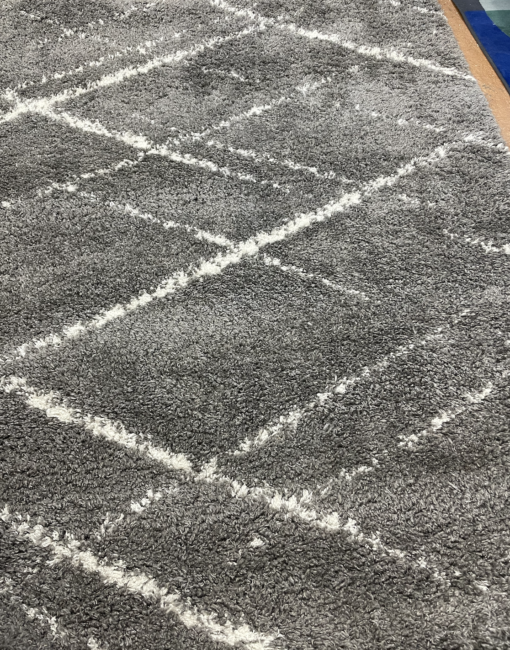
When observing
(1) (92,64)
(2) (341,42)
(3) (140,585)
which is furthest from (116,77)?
(3) (140,585)

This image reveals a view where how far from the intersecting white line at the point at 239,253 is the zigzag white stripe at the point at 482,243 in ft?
0.55

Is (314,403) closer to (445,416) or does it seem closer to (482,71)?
(445,416)

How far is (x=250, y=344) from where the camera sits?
39.4 inches

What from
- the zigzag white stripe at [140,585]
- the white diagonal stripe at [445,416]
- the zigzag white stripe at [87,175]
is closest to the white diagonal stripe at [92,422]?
the zigzag white stripe at [140,585]

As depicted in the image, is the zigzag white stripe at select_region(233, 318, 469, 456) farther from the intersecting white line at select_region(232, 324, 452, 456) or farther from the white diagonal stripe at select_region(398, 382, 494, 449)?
the white diagonal stripe at select_region(398, 382, 494, 449)

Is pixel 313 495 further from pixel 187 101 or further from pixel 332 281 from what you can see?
pixel 187 101

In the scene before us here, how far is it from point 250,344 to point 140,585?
0.38m

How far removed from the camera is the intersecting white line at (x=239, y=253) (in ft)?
3.32

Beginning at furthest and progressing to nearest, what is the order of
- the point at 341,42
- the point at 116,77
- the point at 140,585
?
1. the point at 341,42
2. the point at 116,77
3. the point at 140,585

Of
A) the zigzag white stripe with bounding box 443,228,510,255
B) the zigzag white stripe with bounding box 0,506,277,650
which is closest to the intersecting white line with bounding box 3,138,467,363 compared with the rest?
the zigzag white stripe with bounding box 443,228,510,255

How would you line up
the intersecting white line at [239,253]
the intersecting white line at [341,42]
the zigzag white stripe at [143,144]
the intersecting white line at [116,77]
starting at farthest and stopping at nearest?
the intersecting white line at [341,42], the intersecting white line at [116,77], the zigzag white stripe at [143,144], the intersecting white line at [239,253]

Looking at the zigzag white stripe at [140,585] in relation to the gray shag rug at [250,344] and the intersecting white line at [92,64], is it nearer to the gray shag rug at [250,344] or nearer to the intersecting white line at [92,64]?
the gray shag rug at [250,344]

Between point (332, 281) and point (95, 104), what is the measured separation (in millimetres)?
677

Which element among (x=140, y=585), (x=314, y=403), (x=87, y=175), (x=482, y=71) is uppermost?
(x=482, y=71)
